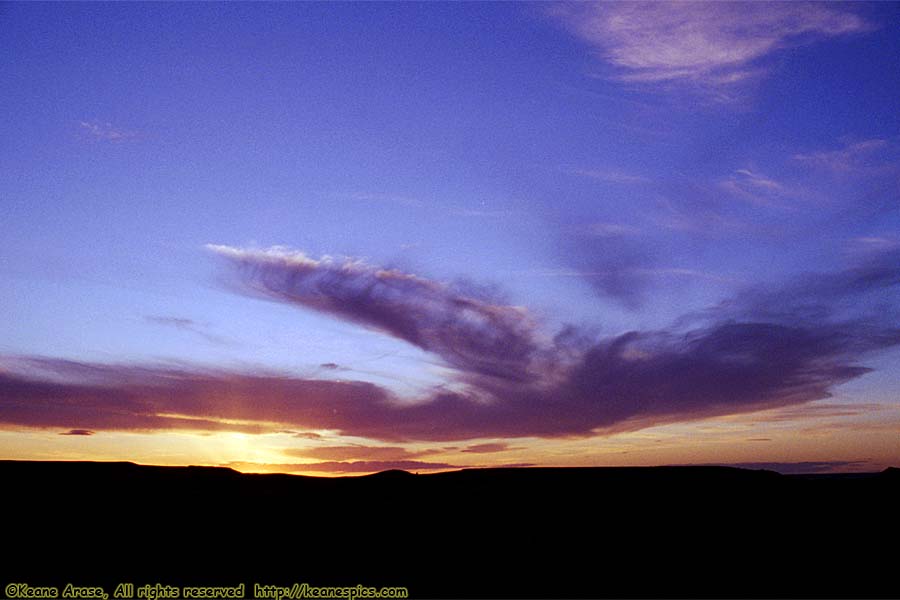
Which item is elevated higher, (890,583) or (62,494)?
(62,494)

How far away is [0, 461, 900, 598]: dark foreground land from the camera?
15.5 meters

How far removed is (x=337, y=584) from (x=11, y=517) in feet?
37.0

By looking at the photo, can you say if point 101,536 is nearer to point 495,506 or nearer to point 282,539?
point 282,539

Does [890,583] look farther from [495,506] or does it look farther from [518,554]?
[495,506]

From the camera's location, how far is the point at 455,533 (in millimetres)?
19422

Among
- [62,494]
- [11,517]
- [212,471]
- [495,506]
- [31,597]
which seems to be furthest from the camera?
[212,471]

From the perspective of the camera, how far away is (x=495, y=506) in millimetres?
22438

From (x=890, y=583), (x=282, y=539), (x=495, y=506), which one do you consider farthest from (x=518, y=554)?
(x=890, y=583)

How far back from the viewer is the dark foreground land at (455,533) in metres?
15.5

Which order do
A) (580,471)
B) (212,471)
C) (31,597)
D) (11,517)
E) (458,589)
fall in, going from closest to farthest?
(31,597)
(458,589)
(11,517)
(212,471)
(580,471)

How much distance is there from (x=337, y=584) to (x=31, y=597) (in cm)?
686

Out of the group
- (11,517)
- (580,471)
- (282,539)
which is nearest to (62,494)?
(11,517)

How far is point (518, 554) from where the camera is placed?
17.7 metres

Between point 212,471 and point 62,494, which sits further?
point 212,471
